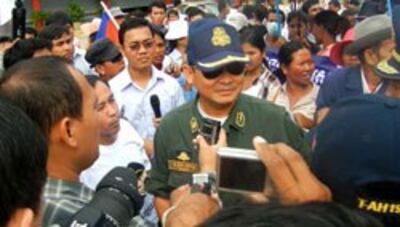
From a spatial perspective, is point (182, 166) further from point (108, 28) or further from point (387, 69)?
point (108, 28)

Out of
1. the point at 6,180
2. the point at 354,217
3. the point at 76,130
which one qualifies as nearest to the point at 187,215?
the point at 6,180

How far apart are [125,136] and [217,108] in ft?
1.90

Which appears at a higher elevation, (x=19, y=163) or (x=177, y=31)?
(x=19, y=163)

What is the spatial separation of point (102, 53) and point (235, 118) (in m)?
2.56

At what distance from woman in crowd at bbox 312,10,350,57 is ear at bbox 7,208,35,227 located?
5.55 meters

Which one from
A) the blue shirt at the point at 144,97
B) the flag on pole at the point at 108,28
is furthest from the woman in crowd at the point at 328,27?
the blue shirt at the point at 144,97

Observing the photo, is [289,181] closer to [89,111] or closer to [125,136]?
[89,111]

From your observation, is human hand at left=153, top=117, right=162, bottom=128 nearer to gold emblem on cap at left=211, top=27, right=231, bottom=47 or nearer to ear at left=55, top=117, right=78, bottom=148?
gold emblem on cap at left=211, top=27, right=231, bottom=47

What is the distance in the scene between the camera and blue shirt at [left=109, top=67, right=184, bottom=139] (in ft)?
14.3

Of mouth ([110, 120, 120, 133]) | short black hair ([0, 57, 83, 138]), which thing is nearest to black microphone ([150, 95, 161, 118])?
mouth ([110, 120, 120, 133])

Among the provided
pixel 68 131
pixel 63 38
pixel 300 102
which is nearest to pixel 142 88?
pixel 300 102

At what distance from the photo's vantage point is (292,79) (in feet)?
15.7

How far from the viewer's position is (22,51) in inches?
182

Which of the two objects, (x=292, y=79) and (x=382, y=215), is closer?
(x=382, y=215)
